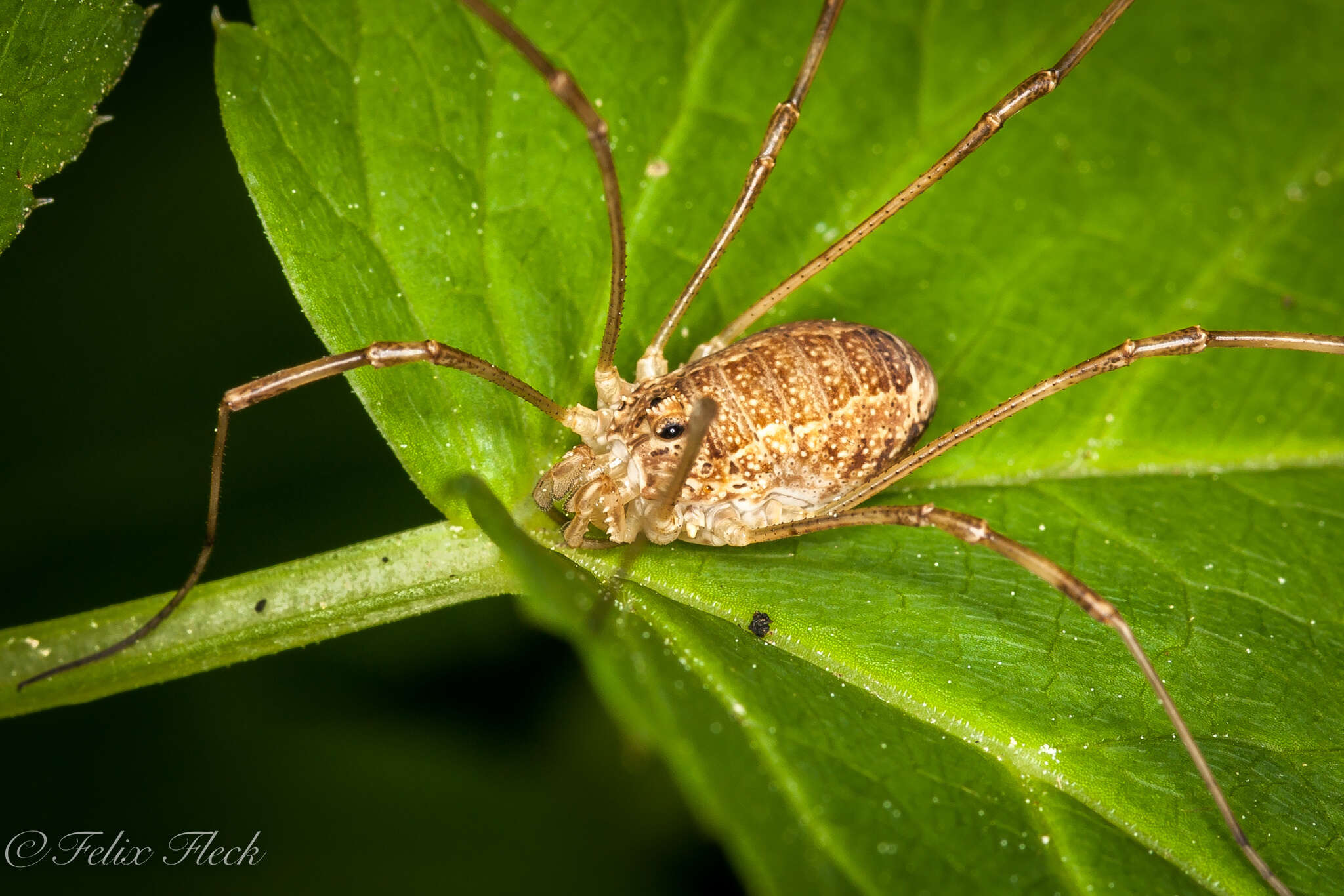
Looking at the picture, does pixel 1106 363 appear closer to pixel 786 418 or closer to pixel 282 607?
pixel 786 418

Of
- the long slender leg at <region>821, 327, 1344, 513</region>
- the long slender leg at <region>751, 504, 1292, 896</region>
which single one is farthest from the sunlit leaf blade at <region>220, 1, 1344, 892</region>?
the long slender leg at <region>821, 327, 1344, 513</region>

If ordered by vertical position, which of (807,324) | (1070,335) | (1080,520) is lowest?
(1080,520)

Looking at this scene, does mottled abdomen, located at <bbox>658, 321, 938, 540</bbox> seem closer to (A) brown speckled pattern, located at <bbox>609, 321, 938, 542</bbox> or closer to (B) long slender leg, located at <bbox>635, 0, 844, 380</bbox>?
(A) brown speckled pattern, located at <bbox>609, 321, 938, 542</bbox>

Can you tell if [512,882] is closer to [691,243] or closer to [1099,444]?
[691,243]

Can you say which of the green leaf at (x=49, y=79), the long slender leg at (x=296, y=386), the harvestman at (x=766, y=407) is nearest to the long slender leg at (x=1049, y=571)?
the harvestman at (x=766, y=407)

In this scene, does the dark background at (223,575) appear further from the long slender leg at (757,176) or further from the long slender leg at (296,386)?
the long slender leg at (757,176)

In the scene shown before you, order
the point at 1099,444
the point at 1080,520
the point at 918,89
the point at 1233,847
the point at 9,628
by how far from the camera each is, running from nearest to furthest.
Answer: the point at 1233,847
the point at 9,628
the point at 1080,520
the point at 1099,444
the point at 918,89

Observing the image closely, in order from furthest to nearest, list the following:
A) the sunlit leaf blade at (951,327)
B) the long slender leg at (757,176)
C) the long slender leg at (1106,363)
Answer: the long slender leg at (757,176) < the long slender leg at (1106,363) < the sunlit leaf blade at (951,327)

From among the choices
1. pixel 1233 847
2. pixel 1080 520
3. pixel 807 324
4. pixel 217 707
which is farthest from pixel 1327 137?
pixel 217 707
